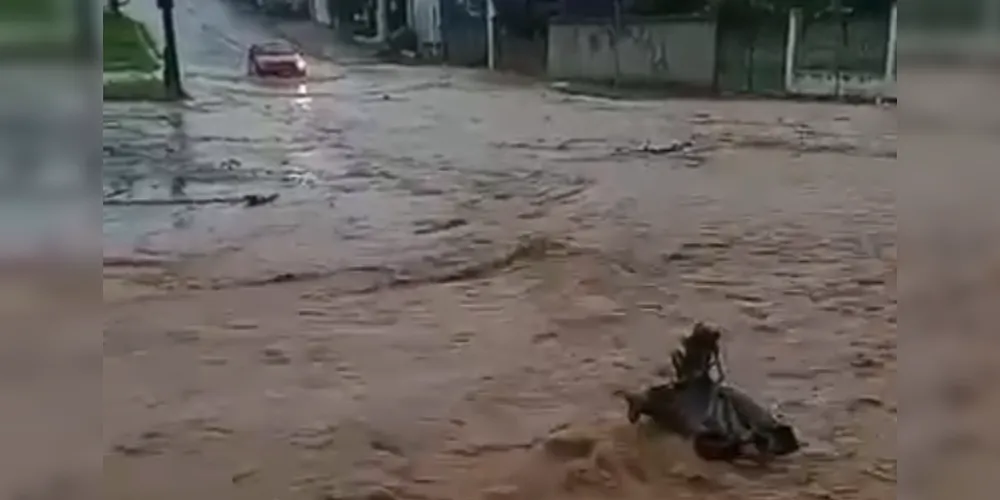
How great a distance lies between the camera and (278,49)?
1185 mm

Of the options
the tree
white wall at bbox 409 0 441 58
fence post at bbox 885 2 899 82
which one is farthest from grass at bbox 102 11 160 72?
fence post at bbox 885 2 899 82

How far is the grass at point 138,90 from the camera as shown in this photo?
3.21 feet

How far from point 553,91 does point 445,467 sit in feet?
1.68

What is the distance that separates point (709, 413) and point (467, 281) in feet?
1.11

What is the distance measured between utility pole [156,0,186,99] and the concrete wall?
417 millimetres

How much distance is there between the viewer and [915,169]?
0.77 metres

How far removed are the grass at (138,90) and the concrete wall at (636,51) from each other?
439 mm

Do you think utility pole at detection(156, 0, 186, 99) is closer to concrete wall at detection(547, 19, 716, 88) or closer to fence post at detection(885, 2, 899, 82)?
concrete wall at detection(547, 19, 716, 88)

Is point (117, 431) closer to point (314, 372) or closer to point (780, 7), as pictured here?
point (314, 372)

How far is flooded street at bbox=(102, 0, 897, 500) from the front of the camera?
3.24 ft

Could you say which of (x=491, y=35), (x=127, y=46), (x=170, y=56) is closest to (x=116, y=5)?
(x=127, y=46)

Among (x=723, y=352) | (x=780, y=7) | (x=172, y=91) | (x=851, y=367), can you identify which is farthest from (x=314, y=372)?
(x=780, y=7)

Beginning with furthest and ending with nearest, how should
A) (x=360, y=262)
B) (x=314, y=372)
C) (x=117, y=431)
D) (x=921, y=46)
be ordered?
(x=360, y=262) → (x=314, y=372) → (x=117, y=431) → (x=921, y=46)

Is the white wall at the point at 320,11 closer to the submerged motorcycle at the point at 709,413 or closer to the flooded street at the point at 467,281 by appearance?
the flooded street at the point at 467,281
